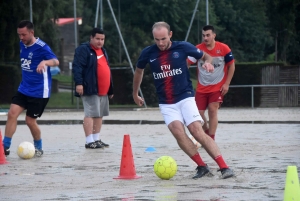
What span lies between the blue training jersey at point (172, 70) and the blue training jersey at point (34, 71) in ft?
9.93

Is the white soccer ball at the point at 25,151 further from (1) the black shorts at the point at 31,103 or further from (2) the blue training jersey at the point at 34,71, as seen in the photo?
(2) the blue training jersey at the point at 34,71

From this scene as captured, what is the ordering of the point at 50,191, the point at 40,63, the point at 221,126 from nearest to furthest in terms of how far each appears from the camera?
the point at 50,191 < the point at 40,63 < the point at 221,126

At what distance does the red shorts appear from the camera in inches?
446

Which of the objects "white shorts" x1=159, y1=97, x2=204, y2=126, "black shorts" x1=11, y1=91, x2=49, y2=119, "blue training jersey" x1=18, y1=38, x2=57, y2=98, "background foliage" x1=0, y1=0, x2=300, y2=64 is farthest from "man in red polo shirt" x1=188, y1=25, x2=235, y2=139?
"background foliage" x1=0, y1=0, x2=300, y2=64

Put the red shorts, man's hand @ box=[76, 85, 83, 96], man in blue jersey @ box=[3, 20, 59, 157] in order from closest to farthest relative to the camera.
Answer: man in blue jersey @ box=[3, 20, 59, 157] < the red shorts < man's hand @ box=[76, 85, 83, 96]

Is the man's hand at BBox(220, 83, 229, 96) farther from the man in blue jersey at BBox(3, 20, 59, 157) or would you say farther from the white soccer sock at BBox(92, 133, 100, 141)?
the man in blue jersey at BBox(3, 20, 59, 157)

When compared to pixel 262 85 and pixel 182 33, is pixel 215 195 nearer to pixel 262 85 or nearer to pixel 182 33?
pixel 262 85

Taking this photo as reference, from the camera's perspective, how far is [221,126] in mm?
17312

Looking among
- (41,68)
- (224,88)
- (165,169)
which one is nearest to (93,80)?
(41,68)

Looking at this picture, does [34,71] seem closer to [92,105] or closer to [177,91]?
[92,105]

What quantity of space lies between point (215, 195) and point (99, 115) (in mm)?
5952

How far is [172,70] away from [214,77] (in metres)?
3.25

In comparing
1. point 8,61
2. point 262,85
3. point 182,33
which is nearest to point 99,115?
point 262,85

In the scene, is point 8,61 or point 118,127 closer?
point 118,127
